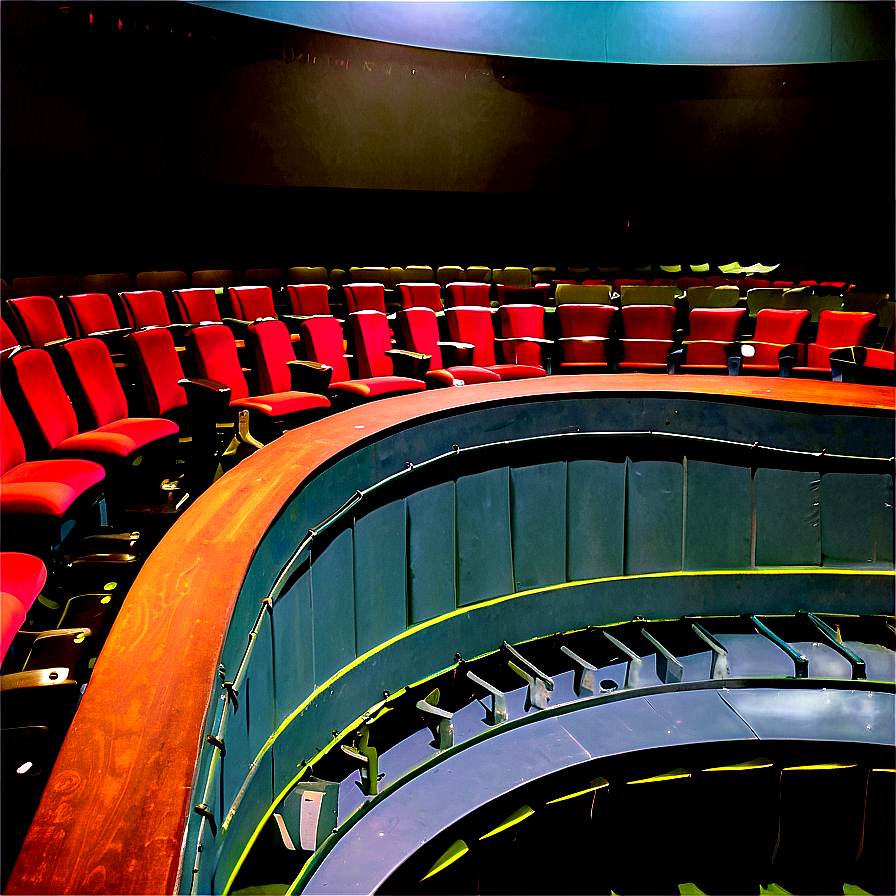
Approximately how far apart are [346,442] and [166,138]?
14.2 ft

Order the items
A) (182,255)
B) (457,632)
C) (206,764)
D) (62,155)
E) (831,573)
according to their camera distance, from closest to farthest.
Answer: (206,764), (457,632), (831,573), (62,155), (182,255)

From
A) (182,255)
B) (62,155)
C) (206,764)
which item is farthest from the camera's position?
(182,255)

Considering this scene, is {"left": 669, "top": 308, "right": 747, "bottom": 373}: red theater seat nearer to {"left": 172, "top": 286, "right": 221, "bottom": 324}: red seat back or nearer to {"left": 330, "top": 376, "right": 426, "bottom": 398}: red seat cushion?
{"left": 330, "top": 376, "right": 426, "bottom": 398}: red seat cushion

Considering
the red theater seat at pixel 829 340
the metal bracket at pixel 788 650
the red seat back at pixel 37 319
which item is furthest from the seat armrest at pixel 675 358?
the red seat back at pixel 37 319

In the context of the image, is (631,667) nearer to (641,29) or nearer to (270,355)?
(270,355)

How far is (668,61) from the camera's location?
655 centimetres

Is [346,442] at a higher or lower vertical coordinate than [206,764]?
higher

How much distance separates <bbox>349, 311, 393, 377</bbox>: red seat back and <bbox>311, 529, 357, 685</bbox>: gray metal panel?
1372mm

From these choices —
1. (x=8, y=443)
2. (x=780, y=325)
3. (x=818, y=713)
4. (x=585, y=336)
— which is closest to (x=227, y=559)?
(x=8, y=443)

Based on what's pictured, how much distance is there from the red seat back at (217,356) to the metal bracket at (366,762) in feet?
3.83

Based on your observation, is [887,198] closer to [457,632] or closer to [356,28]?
[356,28]

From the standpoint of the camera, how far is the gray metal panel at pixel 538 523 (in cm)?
184

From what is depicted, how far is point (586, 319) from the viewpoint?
325 centimetres

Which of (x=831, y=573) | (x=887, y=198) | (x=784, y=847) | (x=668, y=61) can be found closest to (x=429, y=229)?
(x=668, y=61)
